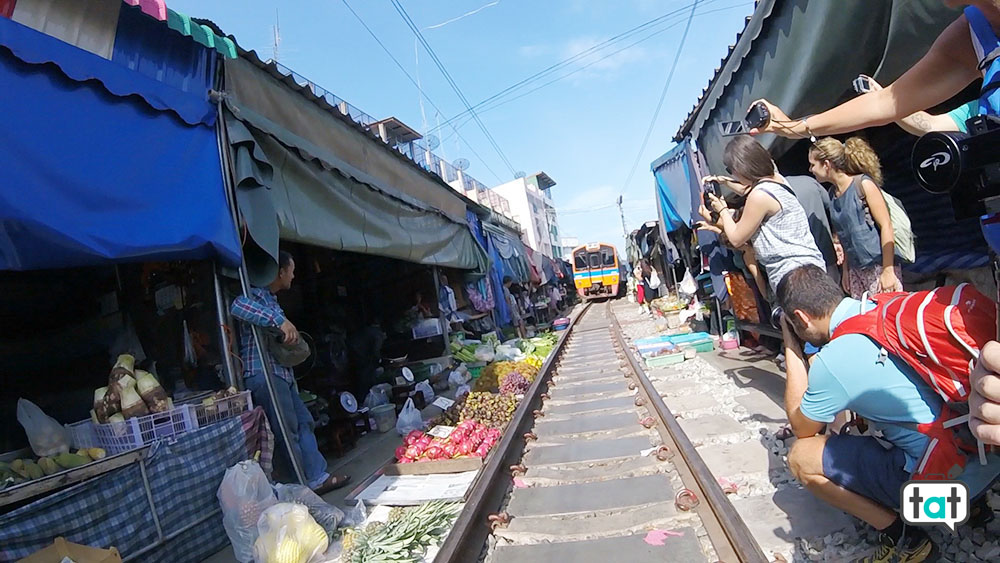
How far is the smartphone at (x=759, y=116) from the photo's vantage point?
2.29m

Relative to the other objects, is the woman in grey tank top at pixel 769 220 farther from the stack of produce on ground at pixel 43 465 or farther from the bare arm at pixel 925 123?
the stack of produce on ground at pixel 43 465

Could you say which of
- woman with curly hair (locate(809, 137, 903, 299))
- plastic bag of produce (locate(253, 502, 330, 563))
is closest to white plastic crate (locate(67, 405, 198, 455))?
plastic bag of produce (locate(253, 502, 330, 563))

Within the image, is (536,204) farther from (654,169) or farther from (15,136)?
(15,136)

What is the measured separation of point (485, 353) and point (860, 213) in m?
6.44

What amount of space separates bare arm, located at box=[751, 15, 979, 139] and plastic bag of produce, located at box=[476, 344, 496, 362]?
7.10 metres

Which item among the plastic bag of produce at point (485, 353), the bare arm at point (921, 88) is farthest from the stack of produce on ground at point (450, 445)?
the plastic bag of produce at point (485, 353)

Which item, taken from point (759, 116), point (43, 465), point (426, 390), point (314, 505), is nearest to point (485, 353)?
point (426, 390)

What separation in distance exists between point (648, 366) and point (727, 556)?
195 inches

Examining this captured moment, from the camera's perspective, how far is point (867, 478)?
6.68ft

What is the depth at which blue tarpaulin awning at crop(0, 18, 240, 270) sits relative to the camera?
2.39 m

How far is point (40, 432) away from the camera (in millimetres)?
2932

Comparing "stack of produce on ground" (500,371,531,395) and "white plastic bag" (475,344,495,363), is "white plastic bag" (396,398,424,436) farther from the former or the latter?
"white plastic bag" (475,344,495,363)

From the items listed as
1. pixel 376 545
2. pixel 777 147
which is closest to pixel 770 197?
pixel 777 147

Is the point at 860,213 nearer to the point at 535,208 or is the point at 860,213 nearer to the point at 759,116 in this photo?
the point at 759,116
